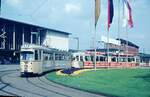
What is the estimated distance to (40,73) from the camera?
108ft

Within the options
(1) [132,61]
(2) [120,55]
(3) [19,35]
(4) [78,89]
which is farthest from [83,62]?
(3) [19,35]

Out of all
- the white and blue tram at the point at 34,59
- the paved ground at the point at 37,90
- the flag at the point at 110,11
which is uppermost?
the flag at the point at 110,11

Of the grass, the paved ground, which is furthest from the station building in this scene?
the paved ground

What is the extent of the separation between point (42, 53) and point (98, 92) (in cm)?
1403

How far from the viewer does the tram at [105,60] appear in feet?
174

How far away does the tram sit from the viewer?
174ft

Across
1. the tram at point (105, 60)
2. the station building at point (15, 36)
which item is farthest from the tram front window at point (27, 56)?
the station building at point (15, 36)

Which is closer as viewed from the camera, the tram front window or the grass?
the grass

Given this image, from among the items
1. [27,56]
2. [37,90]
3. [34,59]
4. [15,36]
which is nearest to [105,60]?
[34,59]

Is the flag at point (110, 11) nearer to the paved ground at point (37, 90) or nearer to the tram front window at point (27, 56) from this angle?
the tram front window at point (27, 56)

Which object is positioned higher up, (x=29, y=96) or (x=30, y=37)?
(x=30, y=37)

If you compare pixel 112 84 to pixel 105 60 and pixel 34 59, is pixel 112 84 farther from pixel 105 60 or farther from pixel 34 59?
pixel 105 60

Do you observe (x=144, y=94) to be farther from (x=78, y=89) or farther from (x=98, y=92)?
(x=78, y=89)

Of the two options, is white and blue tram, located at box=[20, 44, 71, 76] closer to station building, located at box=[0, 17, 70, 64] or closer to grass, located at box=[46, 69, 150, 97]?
grass, located at box=[46, 69, 150, 97]
